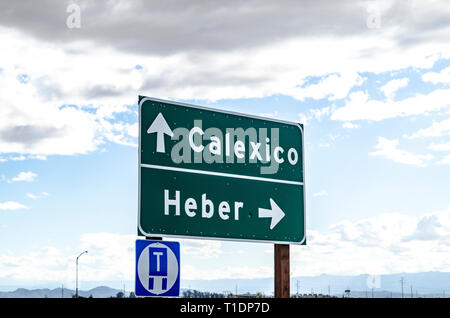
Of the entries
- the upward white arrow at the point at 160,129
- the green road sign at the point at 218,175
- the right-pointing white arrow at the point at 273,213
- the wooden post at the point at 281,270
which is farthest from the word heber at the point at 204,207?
the wooden post at the point at 281,270

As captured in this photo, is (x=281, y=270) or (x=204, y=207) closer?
(x=204, y=207)

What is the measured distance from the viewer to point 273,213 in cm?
1112

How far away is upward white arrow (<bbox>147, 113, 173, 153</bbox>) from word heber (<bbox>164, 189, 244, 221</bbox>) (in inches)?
25.1

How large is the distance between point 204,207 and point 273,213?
4.50 ft

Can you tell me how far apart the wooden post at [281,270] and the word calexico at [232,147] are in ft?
4.23

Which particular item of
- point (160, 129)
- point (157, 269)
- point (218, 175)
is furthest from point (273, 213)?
point (157, 269)

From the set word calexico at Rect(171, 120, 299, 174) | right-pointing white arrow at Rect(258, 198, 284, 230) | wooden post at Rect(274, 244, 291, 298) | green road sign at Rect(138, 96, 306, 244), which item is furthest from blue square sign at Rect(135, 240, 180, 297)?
wooden post at Rect(274, 244, 291, 298)

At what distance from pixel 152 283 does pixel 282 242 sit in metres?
2.69

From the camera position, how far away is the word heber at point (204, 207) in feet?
32.3

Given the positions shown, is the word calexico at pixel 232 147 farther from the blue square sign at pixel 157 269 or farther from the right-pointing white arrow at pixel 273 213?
the blue square sign at pixel 157 269

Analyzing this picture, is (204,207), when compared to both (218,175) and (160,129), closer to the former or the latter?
(218,175)

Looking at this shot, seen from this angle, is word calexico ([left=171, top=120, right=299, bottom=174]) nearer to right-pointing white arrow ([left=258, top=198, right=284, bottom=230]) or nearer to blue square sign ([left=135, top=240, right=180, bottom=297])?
right-pointing white arrow ([left=258, top=198, right=284, bottom=230])

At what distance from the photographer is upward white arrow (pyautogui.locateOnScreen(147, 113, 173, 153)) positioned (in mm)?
9898
